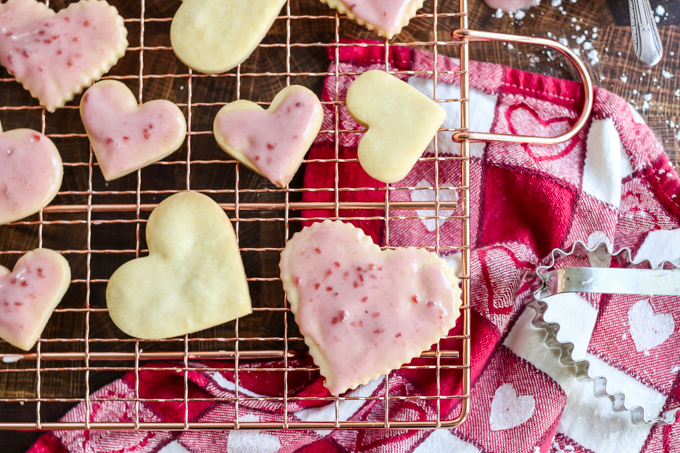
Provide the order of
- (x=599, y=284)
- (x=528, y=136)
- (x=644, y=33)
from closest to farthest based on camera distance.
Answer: (x=599, y=284) → (x=528, y=136) → (x=644, y=33)

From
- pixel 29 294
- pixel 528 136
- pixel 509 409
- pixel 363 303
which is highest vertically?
pixel 528 136

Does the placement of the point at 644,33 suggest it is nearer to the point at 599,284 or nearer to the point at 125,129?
the point at 599,284

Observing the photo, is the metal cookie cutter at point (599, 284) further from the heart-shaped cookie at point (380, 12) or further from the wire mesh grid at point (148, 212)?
the heart-shaped cookie at point (380, 12)

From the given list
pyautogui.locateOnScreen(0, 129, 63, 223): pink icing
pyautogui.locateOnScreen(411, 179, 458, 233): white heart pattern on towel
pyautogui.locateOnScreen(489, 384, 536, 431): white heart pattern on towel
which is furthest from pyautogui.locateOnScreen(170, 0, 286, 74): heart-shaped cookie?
pyautogui.locateOnScreen(489, 384, 536, 431): white heart pattern on towel

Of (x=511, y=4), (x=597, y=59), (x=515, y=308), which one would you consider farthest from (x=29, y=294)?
(x=597, y=59)

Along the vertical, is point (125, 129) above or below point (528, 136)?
below

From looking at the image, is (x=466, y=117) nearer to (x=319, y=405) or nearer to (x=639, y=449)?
(x=319, y=405)

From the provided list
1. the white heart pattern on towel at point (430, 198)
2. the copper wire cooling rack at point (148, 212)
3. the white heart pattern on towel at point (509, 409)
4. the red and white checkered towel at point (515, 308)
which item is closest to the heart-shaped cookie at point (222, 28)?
the copper wire cooling rack at point (148, 212)

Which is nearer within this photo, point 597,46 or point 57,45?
point 57,45
